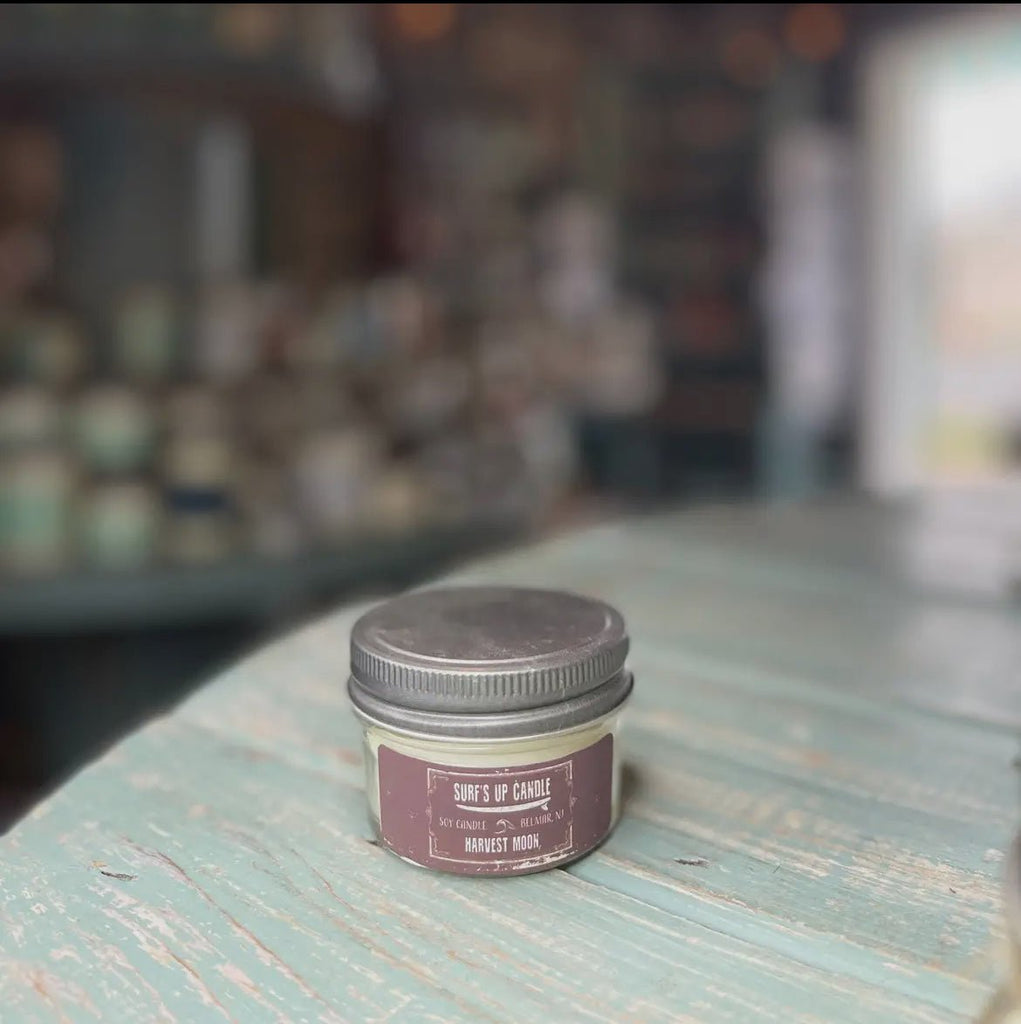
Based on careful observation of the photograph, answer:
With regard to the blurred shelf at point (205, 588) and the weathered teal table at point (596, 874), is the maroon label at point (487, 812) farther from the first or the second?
the blurred shelf at point (205, 588)

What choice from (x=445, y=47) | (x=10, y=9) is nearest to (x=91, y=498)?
(x=10, y=9)

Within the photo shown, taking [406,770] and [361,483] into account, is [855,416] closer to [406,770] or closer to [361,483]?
[361,483]

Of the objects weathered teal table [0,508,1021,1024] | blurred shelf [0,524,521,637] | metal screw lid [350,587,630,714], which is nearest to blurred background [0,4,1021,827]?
blurred shelf [0,524,521,637]

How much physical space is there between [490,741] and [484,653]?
0.13 feet

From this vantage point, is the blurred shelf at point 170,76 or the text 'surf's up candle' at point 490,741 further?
the blurred shelf at point 170,76

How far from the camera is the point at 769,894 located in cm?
46

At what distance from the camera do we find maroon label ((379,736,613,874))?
453mm

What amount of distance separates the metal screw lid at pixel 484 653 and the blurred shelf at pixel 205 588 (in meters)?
1.13

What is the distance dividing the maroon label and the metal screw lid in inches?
1.0

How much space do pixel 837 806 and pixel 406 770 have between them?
0.21m

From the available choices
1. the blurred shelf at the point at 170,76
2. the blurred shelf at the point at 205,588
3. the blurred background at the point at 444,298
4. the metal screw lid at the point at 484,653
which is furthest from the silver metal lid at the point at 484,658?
the blurred shelf at the point at 170,76

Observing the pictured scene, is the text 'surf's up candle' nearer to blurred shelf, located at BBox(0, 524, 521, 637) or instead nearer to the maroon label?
the maroon label

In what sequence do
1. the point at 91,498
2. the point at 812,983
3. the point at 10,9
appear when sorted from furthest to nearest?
the point at 91,498 → the point at 10,9 → the point at 812,983

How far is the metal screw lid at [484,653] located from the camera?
450 mm
